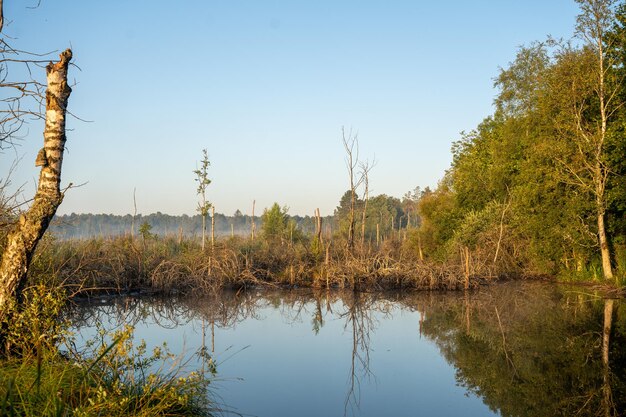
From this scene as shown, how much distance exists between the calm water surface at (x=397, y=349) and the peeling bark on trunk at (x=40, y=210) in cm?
283

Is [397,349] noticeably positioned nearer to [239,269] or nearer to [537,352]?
[537,352]

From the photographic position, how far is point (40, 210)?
250 inches

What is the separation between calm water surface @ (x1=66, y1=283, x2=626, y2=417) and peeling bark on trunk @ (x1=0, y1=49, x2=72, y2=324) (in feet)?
9.28

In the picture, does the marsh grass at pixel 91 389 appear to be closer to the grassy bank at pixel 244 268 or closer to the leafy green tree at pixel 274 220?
the grassy bank at pixel 244 268

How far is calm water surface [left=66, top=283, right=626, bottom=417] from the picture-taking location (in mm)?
6824

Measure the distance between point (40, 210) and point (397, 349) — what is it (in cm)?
661

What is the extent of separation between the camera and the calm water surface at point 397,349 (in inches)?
269

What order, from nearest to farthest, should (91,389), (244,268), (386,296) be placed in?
(91,389), (386,296), (244,268)

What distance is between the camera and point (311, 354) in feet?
32.1

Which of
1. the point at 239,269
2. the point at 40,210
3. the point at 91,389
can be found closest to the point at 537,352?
the point at 91,389

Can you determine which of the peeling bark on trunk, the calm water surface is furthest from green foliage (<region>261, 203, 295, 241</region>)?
the peeling bark on trunk

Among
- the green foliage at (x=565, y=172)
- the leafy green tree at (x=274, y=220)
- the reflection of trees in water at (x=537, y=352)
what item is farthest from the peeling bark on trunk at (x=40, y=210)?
the leafy green tree at (x=274, y=220)

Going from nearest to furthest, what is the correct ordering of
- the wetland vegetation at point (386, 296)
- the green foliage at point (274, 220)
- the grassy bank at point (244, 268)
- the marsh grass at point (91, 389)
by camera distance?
the marsh grass at point (91, 389) → the wetland vegetation at point (386, 296) → the grassy bank at point (244, 268) → the green foliage at point (274, 220)

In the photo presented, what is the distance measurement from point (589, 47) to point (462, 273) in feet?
30.8
